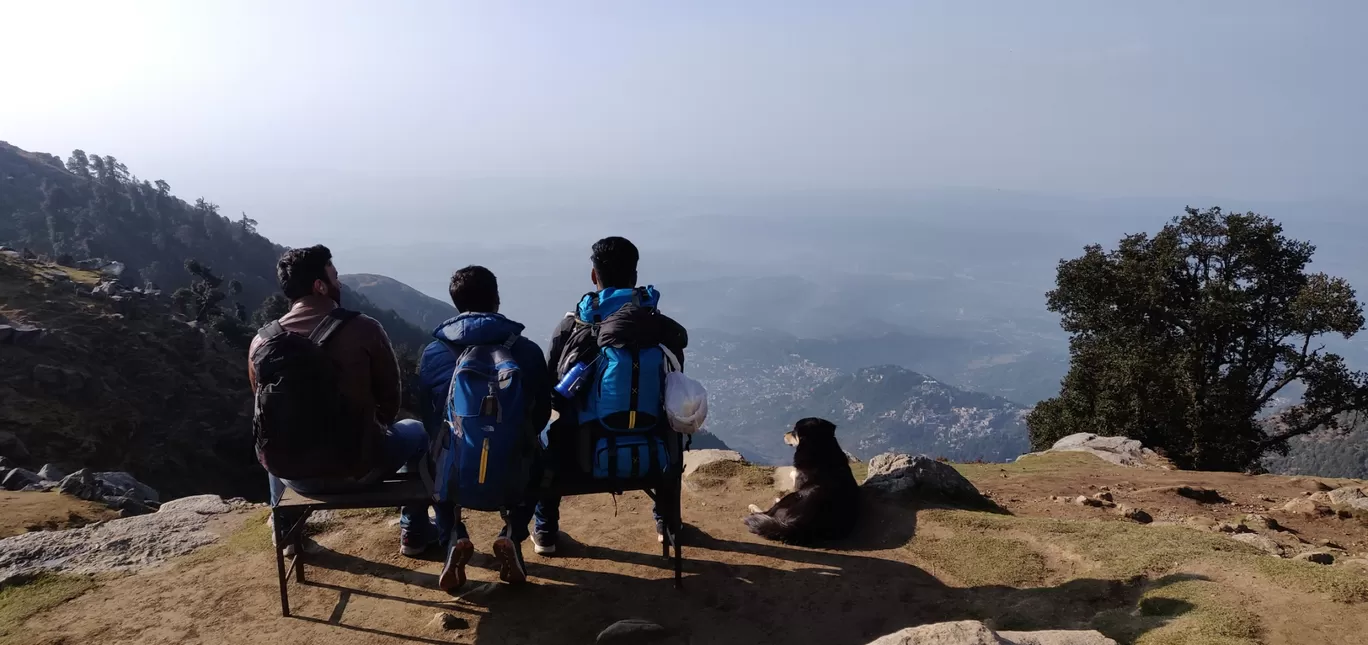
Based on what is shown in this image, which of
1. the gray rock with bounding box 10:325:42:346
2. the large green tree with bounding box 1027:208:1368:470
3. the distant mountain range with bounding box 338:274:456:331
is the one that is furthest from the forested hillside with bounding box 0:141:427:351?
the large green tree with bounding box 1027:208:1368:470

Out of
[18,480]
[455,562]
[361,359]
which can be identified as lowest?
[18,480]

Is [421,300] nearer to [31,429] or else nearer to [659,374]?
[31,429]

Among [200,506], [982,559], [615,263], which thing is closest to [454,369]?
[615,263]

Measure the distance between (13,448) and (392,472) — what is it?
86.3 ft

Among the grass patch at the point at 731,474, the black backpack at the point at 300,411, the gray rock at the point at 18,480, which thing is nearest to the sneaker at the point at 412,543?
the black backpack at the point at 300,411

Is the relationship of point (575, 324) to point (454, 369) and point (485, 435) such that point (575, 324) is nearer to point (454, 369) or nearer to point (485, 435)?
point (454, 369)

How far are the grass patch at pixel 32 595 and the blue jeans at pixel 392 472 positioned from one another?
1.76 meters

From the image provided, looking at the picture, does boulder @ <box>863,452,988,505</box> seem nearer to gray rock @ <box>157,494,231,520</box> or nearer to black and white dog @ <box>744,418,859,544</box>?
black and white dog @ <box>744,418,859,544</box>

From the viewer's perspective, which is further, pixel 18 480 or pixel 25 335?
pixel 25 335

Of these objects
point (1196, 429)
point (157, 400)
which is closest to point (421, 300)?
point (157, 400)

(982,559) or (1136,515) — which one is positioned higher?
(982,559)

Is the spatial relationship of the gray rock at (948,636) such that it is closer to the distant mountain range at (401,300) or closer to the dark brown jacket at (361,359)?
the dark brown jacket at (361,359)

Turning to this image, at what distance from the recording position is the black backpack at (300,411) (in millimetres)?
4684

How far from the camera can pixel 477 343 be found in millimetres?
5102
